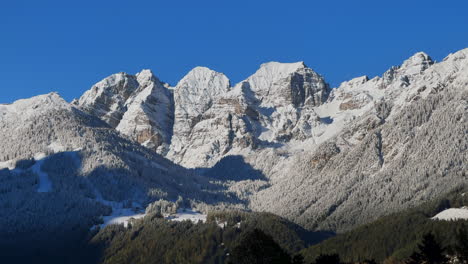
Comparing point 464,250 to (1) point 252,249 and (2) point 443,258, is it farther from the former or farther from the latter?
(1) point 252,249

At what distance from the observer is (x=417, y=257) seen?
146 meters

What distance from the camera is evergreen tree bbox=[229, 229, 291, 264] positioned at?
14888 cm

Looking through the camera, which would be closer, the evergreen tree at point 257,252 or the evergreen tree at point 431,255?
the evergreen tree at point 431,255

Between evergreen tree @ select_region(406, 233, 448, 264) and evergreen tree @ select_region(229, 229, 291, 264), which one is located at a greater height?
evergreen tree @ select_region(229, 229, 291, 264)

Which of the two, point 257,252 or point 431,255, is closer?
point 431,255

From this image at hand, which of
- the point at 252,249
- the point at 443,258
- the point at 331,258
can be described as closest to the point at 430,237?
the point at 443,258

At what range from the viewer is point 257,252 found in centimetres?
14938

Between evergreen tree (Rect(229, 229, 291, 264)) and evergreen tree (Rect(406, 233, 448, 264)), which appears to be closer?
evergreen tree (Rect(406, 233, 448, 264))

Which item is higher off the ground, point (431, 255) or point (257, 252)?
point (257, 252)

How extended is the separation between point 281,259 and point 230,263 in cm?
1047

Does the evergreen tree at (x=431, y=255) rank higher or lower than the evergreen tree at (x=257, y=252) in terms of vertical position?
lower

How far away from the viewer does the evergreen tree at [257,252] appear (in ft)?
488

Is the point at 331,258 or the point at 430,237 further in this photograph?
the point at 331,258

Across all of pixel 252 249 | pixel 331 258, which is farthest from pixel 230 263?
pixel 331 258
